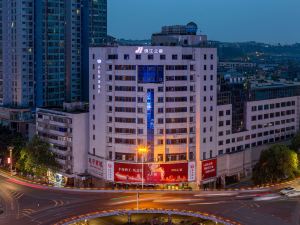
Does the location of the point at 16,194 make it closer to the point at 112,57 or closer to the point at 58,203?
the point at 58,203

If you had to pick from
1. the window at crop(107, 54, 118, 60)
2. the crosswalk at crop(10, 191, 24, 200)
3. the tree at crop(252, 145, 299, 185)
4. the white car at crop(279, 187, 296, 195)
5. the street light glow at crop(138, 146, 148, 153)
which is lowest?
the crosswalk at crop(10, 191, 24, 200)

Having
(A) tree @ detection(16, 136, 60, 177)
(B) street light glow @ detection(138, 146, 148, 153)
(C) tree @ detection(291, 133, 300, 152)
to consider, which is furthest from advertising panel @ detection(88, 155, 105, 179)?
(C) tree @ detection(291, 133, 300, 152)

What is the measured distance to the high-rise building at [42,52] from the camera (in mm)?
97562

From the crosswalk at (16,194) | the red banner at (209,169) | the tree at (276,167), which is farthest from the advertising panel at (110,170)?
the tree at (276,167)

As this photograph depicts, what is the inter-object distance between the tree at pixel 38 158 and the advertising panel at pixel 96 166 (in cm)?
433

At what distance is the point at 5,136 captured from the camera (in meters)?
83.6

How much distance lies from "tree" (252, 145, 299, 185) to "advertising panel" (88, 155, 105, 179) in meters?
17.7

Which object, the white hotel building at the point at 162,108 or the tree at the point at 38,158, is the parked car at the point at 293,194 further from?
the tree at the point at 38,158

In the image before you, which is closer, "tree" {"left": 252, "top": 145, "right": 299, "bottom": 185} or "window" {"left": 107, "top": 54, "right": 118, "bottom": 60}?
"tree" {"left": 252, "top": 145, "right": 299, "bottom": 185}

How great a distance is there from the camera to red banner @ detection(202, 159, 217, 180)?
218ft

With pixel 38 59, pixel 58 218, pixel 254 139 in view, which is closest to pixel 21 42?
pixel 38 59

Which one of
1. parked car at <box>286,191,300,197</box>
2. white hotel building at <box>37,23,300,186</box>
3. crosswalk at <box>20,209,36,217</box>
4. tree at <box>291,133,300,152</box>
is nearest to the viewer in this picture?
crosswalk at <box>20,209,36,217</box>

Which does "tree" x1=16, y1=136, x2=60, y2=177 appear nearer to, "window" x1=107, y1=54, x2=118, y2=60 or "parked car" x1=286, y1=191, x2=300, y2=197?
"window" x1=107, y1=54, x2=118, y2=60

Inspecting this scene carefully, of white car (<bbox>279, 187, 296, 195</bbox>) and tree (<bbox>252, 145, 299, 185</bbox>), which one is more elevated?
tree (<bbox>252, 145, 299, 185</bbox>)
